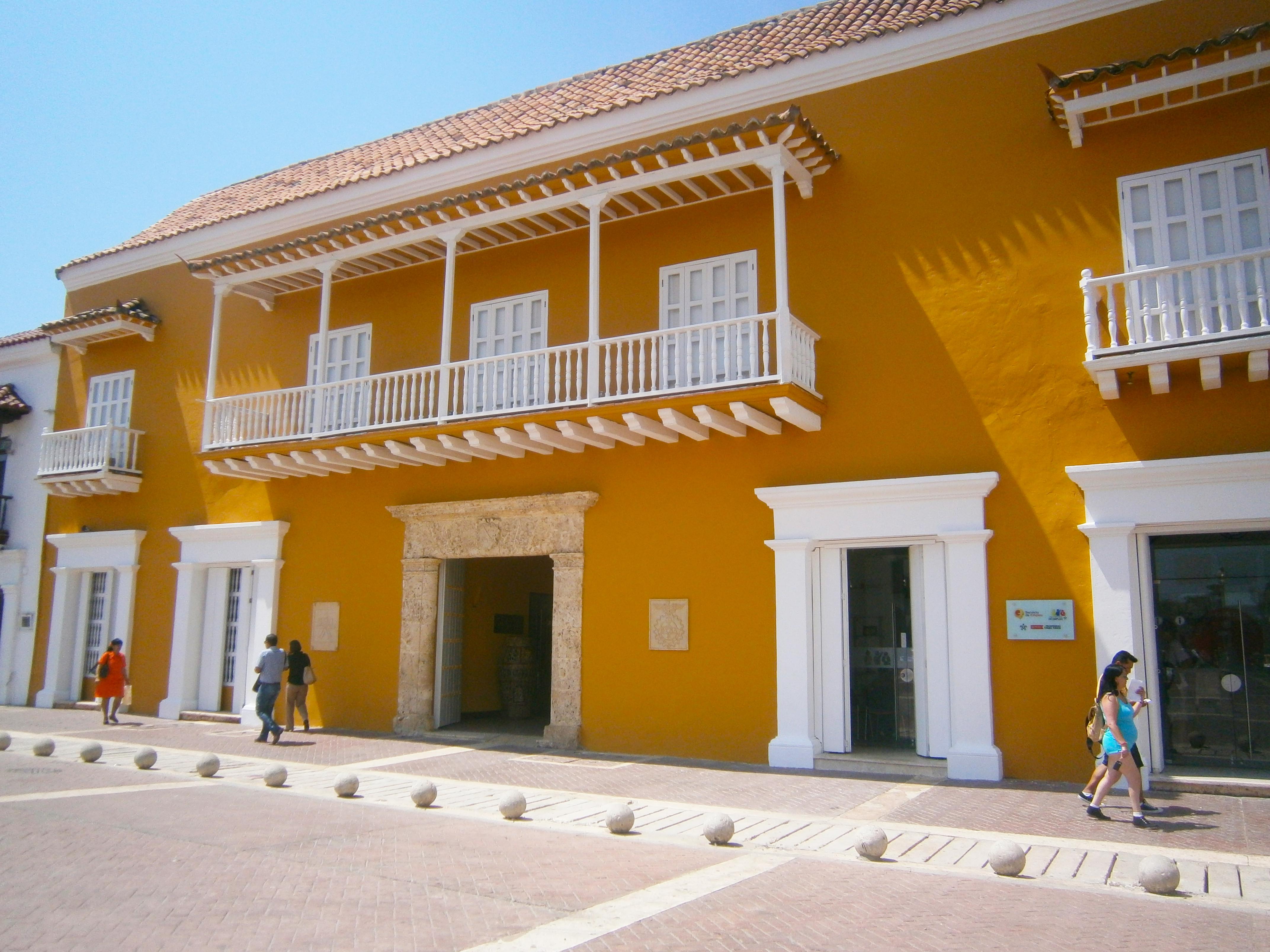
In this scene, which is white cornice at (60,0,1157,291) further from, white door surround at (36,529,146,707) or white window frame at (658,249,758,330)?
white door surround at (36,529,146,707)

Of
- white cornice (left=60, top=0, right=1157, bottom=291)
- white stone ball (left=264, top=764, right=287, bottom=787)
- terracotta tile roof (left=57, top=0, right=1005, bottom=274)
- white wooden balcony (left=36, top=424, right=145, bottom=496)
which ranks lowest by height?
white stone ball (left=264, top=764, right=287, bottom=787)

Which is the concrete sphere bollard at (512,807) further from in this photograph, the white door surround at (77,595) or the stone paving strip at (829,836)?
the white door surround at (77,595)

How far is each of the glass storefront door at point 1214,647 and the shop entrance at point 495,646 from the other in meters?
8.35

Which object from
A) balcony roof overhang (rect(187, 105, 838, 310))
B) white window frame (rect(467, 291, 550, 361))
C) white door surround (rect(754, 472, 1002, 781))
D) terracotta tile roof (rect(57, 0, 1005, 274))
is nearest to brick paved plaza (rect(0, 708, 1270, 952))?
white door surround (rect(754, 472, 1002, 781))

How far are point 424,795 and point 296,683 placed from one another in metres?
6.10

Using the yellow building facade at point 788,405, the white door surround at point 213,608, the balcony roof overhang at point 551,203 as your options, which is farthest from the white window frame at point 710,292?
the white door surround at point 213,608

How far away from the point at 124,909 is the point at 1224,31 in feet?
40.0

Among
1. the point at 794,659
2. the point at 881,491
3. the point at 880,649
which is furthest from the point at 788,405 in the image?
the point at 880,649

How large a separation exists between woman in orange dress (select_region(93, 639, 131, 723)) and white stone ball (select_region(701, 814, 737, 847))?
37.9 feet

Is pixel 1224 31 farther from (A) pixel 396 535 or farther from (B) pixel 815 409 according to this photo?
(A) pixel 396 535

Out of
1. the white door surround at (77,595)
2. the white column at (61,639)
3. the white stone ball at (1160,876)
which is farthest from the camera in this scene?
the white column at (61,639)

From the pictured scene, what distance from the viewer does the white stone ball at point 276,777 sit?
962 centimetres

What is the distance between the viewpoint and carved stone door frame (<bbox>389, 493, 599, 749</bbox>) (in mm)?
12531

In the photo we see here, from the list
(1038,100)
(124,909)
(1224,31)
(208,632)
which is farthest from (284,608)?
(1224,31)
